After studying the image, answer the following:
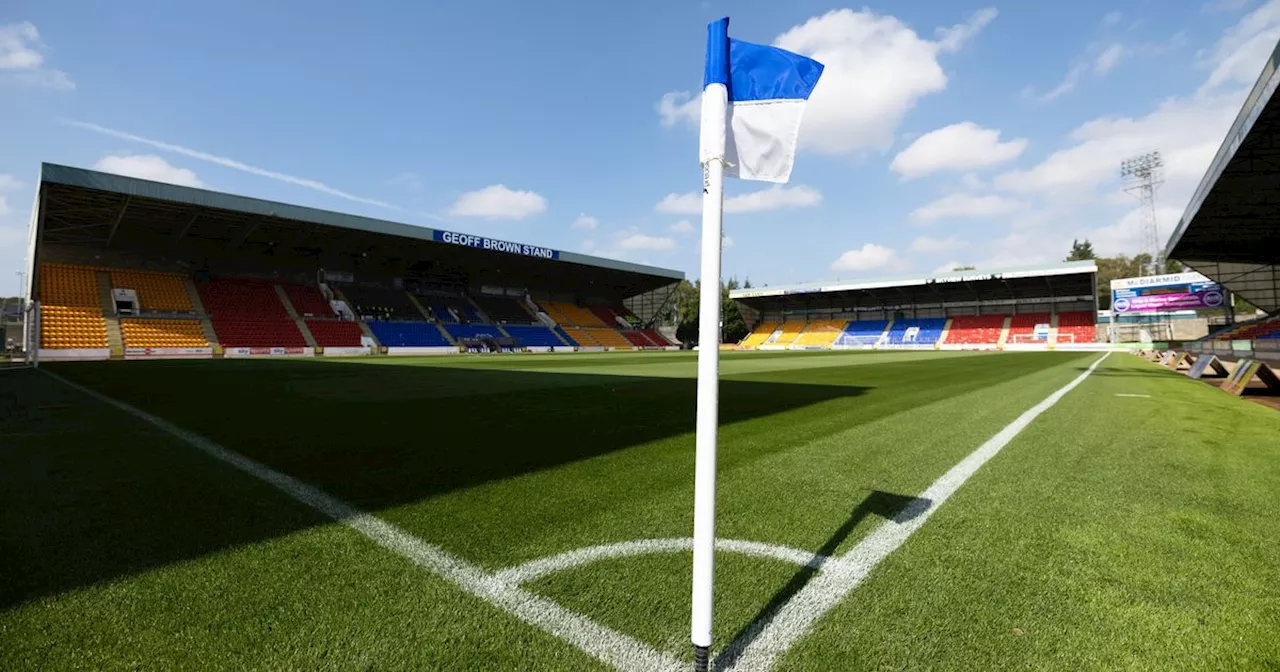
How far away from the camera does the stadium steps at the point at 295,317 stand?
119 ft

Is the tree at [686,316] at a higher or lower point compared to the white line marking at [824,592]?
higher

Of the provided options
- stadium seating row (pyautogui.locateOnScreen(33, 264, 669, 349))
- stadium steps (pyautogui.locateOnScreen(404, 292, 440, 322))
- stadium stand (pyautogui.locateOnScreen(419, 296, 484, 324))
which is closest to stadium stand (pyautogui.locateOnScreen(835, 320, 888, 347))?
stadium seating row (pyautogui.locateOnScreen(33, 264, 669, 349))

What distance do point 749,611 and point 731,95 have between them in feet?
7.04

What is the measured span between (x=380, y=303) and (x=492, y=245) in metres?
11.4

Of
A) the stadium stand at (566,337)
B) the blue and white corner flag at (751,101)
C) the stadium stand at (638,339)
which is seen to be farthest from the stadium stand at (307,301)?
the blue and white corner flag at (751,101)

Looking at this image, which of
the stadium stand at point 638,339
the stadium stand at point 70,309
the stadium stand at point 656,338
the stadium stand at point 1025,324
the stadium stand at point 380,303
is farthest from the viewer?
the stadium stand at point 656,338

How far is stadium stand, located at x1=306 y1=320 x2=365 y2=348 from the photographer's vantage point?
3684 cm

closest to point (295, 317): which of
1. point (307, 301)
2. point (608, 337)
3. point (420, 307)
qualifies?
point (307, 301)

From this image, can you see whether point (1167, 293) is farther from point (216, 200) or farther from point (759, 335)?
point (216, 200)

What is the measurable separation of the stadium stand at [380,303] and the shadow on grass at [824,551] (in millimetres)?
44368

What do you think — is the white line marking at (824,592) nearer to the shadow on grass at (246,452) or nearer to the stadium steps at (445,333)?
the shadow on grass at (246,452)

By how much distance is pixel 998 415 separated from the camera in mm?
7930

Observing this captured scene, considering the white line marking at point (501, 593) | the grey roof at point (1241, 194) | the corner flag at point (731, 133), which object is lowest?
the white line marking at point (501, 593)

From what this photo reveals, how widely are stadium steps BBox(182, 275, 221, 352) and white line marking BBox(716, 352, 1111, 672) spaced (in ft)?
127
